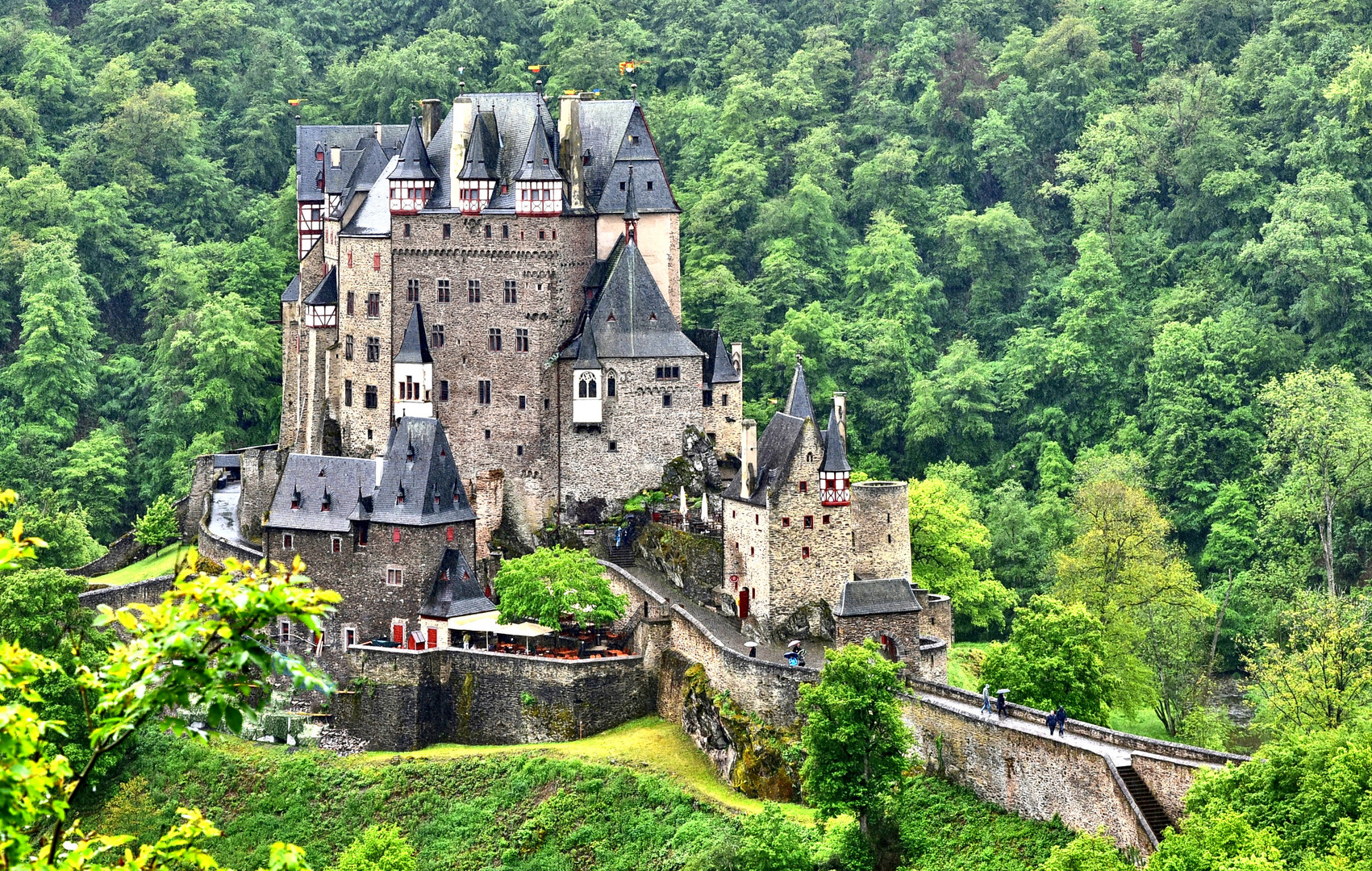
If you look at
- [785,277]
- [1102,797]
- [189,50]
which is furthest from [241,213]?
[1102,797]

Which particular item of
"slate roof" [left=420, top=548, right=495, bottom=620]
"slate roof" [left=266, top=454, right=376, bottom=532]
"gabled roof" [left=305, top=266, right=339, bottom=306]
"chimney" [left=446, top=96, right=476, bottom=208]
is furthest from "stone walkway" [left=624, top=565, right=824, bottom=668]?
"gabled roof" [left=305, top=266, right=339, bottom=306]

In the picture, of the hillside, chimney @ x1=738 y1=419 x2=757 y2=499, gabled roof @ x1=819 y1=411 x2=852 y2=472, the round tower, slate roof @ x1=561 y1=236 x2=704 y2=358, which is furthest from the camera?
slate roof @ x1=561 y1=236 x2=704 y2=358

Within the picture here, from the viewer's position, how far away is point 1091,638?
5222cm

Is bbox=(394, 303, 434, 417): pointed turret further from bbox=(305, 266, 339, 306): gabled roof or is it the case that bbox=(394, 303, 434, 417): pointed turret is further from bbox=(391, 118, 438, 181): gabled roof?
bbox=(305, 266, 339, 306): gabled roof

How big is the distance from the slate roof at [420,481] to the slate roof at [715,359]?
8780 mm

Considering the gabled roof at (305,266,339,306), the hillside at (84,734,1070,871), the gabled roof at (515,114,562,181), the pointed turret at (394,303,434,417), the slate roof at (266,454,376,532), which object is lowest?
the hillside at (84,734,1070,871)

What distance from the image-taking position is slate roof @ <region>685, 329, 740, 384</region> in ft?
214

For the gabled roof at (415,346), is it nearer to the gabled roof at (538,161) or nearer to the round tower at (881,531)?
the gabled roof at (538,161)

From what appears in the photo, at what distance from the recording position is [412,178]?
2574 inches

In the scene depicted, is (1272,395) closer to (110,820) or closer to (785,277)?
(785,277)

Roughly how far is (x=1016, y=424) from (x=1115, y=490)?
15.6 m

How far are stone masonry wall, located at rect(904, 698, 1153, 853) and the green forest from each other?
12660mm

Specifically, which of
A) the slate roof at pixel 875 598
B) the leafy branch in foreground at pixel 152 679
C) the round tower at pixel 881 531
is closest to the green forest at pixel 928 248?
the round tower at pixel 881 531

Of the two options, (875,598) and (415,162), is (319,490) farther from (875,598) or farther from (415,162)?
(875,598)
